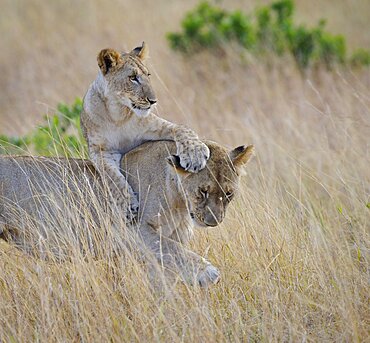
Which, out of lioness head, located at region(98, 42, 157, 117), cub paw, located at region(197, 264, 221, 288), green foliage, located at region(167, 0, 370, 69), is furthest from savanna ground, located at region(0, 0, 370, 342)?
green foliage, located at region(167, 0, 370, 69)

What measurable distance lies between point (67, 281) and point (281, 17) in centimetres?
803

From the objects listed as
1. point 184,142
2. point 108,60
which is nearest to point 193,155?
point 184,142

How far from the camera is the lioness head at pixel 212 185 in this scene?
180 inches

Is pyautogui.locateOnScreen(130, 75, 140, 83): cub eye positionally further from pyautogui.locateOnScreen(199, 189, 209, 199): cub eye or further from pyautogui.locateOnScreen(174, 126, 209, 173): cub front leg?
Result: pyautogui.locateOnScreen(199, 189, 209, 199): cub eye

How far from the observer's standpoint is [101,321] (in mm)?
4250

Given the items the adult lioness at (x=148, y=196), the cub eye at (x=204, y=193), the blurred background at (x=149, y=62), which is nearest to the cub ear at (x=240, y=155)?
the adult lioness at (x=148, y=196)

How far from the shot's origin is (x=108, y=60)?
535cm

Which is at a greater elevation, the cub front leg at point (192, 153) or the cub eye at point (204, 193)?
the cub front leg at point (192, 153)

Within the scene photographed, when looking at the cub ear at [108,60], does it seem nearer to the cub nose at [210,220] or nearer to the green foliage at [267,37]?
the cub nose at [210,220]

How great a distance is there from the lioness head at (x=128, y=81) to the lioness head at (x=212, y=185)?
0.53m

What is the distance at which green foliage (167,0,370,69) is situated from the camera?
11.3 metres

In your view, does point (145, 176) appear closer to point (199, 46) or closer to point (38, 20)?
point (199, 46)

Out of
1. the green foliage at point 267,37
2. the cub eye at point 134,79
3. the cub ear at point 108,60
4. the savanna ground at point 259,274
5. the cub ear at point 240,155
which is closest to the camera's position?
the savanna ground at point 259,274

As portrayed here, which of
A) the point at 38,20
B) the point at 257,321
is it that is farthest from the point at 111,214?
the point at 38,20
